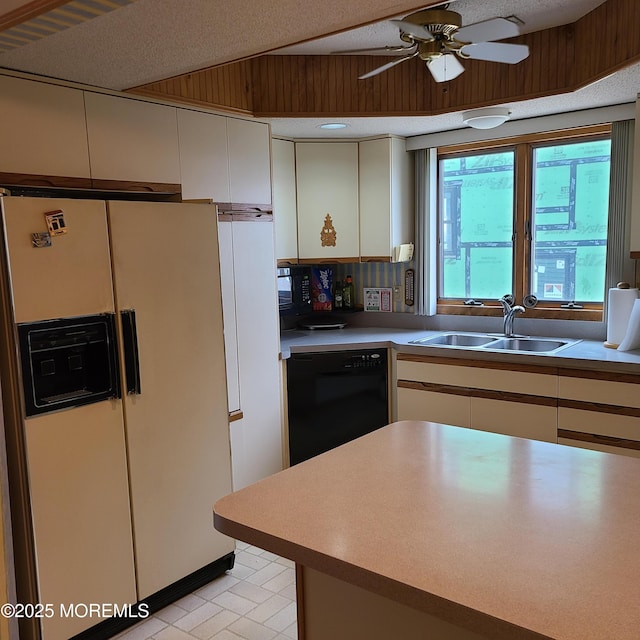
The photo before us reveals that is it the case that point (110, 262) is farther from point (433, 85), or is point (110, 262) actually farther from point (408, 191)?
point (408, 191)

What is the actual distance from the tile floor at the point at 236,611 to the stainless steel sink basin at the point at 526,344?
1.88 metres

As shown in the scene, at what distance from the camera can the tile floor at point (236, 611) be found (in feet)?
7.99

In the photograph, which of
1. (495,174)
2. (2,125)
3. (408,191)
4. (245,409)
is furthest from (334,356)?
(2,125)

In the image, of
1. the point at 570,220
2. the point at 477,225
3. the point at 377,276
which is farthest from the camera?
the point at 377,276

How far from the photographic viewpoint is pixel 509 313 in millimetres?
3850

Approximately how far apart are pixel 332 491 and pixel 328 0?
1390 millimetres

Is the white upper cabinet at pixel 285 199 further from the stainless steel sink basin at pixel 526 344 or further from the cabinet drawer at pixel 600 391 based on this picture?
the cabinet drawer at pixel 600 391

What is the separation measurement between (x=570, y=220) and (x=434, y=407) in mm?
1462

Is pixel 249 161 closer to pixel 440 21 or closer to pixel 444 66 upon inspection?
pixel 444 66

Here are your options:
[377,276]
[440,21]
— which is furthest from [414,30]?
[377,276]

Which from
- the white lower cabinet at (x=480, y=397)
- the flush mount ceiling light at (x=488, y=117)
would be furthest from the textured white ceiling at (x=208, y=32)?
the white lower cabinet at (x=480, y=397)

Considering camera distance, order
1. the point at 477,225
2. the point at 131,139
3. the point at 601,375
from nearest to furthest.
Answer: the point at 131,139 < the point at 601,375 < the point at 477,225

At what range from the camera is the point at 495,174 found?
158 inches

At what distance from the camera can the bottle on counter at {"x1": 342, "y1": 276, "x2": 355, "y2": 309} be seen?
4566 mm
